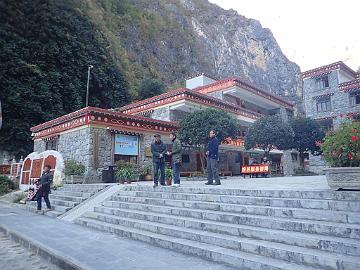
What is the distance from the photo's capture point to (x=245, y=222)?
5332 mm

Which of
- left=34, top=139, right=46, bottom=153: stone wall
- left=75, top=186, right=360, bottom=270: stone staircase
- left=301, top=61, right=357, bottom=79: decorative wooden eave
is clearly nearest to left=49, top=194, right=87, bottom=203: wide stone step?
left=75, top=186, right=360, bottom=270: stone staircase

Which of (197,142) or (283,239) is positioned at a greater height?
(197,142)

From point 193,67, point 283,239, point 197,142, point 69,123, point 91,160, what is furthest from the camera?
point 193,67

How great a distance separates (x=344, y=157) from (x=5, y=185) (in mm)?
17810

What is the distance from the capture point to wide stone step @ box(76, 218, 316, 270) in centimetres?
389

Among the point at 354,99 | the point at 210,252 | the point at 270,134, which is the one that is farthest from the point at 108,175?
the point at 354,99

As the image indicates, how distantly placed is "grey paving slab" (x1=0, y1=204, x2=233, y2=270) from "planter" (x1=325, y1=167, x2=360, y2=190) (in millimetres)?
2788

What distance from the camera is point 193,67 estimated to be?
5219 cm

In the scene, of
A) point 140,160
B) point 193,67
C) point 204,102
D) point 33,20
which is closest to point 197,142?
point 140,160

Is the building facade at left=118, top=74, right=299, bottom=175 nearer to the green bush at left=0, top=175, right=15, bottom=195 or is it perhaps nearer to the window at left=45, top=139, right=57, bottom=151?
the window at left=45, top=139, right=57, bottom=151

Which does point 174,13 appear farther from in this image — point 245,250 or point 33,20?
point 245,250

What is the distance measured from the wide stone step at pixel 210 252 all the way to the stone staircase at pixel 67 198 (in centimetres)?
380

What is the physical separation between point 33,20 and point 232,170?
24.1 metres

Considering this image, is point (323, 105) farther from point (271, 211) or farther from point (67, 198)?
point (271, 211)
